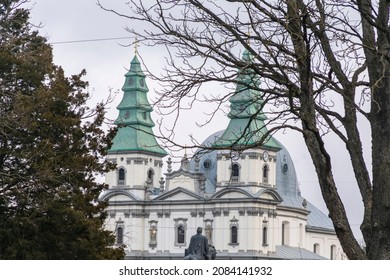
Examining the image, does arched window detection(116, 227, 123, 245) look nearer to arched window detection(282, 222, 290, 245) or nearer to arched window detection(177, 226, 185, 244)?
arched window detection(177, 226, 185, 244)

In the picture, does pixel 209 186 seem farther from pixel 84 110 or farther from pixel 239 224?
pixel 84 110

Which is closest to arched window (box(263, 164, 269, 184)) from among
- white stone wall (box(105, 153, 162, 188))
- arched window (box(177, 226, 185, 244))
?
arched window (box(177, 226, 185, 244))

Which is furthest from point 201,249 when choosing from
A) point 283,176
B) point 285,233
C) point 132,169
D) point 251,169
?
point 283,176

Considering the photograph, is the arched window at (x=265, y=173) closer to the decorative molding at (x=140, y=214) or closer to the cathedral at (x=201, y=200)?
the cathedral at (x=201, y=200)

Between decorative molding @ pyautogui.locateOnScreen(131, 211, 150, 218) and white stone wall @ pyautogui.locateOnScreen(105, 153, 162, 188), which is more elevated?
white stone wall @ pyautogui.locateOnScreen(105, 153, 162, 188)

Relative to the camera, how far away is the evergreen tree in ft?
93.1

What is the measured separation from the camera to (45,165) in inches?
1111

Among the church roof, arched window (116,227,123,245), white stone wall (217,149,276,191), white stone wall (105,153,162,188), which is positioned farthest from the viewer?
the church roof

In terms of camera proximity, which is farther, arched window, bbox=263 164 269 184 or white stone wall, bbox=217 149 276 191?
arched window, bbox=263 164 269 184

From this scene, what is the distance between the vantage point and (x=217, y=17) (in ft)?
45.8

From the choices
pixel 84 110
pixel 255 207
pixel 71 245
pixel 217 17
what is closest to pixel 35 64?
pixel 84 110

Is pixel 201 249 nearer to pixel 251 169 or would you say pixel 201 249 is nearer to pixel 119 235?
pixel 251 169

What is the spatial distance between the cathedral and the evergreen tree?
6679 centimetres
